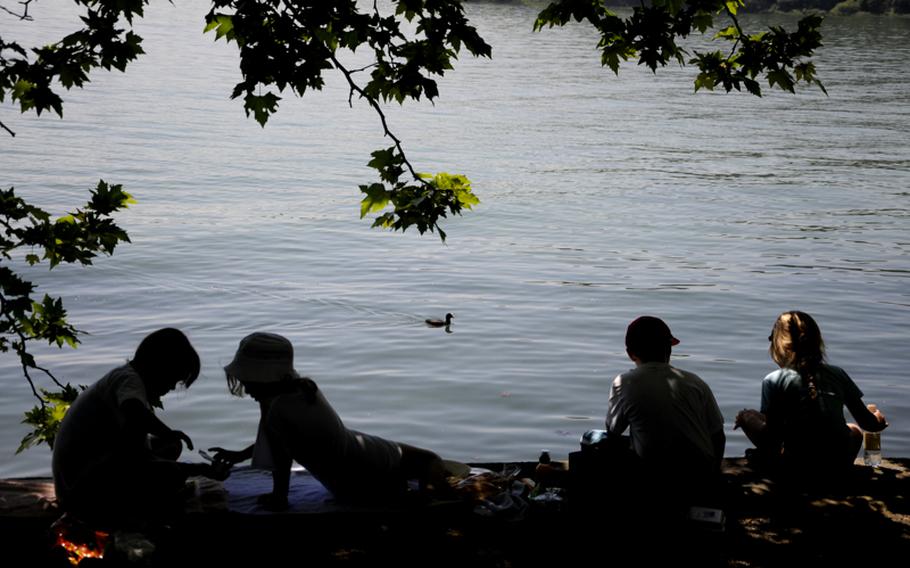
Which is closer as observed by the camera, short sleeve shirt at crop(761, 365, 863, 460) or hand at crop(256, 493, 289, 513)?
hand at crop(256, 493, 289, 513)

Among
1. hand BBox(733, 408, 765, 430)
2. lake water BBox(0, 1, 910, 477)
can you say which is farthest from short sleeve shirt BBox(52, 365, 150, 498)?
lake water BBox(0, 1, 910, 477)

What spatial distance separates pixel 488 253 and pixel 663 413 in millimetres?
14917

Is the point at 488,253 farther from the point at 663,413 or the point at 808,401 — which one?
the point at 663,413

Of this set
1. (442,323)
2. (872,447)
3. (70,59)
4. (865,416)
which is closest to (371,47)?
(70,59)

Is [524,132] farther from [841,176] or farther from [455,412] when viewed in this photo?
[455,412]

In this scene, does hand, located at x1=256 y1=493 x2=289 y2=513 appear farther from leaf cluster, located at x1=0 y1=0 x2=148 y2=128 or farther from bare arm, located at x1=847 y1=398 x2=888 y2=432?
bare arm, located at x1=847 y1=398 x2=888 y2=432

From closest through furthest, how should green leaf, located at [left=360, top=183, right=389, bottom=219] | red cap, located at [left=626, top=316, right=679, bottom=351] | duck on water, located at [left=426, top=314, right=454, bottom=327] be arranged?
red cap, located at [left=626, top=316, right=679, bottom=351] → green leaf, located at [left=360, top=183, right=389, bottom=219] → duck on water, located at [left=426, top=314, right=454, bottom=327]

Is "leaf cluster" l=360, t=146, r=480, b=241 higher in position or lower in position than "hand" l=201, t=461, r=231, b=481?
higher

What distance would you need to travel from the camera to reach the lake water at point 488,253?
13258 mm

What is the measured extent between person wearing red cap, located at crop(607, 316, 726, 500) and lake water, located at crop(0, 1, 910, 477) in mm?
4100

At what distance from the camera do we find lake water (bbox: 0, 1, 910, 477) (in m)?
13.3

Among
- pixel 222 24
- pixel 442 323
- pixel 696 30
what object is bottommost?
pixel 442 323

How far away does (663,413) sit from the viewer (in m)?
6.86

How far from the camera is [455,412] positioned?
41.1 ft
